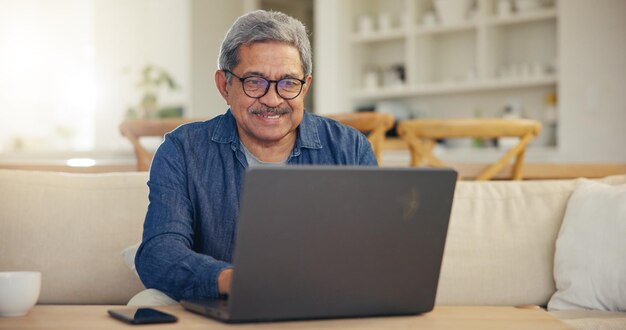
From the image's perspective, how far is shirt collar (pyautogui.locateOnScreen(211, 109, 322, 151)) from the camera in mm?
1880

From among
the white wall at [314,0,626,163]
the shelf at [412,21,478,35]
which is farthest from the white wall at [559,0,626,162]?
the shelf at [412,21,478,35]

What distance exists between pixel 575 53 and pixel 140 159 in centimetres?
302

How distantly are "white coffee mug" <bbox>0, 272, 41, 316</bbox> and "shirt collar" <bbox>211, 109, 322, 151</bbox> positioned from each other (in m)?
0.66

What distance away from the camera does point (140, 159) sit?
10.8 ft

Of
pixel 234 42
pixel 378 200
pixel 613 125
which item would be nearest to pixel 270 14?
pixel 234 42

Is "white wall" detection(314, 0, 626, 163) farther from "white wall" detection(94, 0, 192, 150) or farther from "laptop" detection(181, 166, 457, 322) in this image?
"laptop" detection(181, 166, 457, 322)

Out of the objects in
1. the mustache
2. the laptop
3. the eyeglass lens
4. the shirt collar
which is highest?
the eyeglass lens

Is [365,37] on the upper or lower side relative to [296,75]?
upper

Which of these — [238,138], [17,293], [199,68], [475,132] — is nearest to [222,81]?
[238,138]

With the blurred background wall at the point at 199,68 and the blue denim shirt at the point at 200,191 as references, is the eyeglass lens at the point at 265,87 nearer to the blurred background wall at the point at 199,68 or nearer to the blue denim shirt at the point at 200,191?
the blue denim shirt at the point at 200,191

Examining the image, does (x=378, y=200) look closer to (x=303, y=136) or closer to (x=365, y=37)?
(x=303, y=136)

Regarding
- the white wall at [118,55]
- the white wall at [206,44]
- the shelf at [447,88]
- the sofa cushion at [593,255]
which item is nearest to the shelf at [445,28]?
the shelf at [447,88]

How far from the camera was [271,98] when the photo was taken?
5.90ft

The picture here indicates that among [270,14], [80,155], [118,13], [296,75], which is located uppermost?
[118,13]
